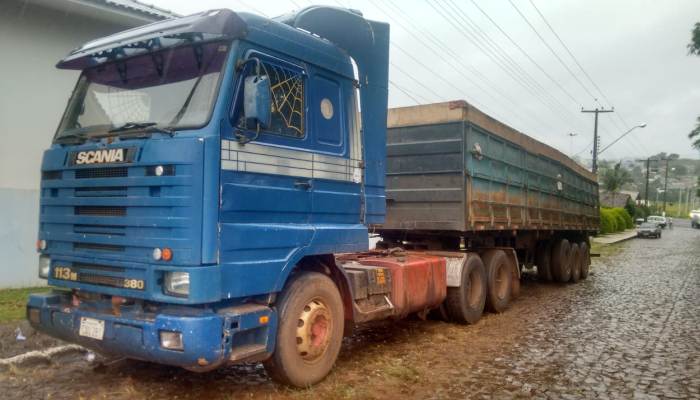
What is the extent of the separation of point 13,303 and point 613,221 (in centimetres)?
3923

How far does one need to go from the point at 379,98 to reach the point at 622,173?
6242cm

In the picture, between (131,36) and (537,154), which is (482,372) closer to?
(131,36)

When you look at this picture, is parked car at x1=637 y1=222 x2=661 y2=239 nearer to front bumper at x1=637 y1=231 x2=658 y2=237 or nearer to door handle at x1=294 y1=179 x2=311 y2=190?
front bumper at x1=637 y1=231 x2=658 y2=237

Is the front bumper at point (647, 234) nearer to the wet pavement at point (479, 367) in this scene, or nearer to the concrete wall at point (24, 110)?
the wet pavement at point (479, 367)

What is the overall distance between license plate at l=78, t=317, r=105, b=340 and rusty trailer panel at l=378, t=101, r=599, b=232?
479 cm

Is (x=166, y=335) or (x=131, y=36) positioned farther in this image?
(x=131, y=36)

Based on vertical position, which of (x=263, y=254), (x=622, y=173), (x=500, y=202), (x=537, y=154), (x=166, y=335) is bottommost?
(x=166, y=335)

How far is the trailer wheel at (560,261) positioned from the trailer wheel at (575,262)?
321 millimetres

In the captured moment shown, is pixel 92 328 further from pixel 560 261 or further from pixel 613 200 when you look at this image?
pixel 613 200

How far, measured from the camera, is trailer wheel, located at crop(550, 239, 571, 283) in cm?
1246

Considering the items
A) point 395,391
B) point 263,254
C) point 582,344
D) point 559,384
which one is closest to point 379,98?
point 263,254

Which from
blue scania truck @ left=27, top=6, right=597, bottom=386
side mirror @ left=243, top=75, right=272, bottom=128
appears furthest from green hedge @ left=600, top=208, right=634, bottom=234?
side mirror @ left=243, top=75, right=272, bottom=128

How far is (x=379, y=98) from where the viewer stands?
5.96 m

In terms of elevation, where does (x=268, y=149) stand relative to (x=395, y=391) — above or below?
above
